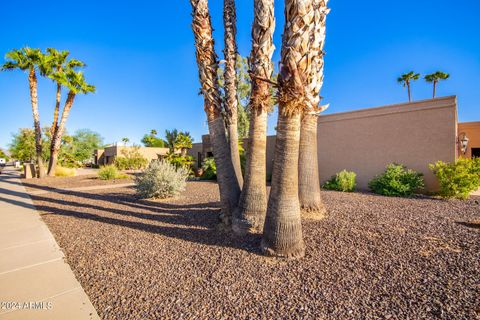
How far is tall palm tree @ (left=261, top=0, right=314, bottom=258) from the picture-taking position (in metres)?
3.57

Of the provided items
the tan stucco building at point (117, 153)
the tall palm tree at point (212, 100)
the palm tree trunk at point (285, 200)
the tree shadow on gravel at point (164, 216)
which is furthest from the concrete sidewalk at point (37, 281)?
the tan stucco building at point (117, 153)

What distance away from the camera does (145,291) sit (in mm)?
3051

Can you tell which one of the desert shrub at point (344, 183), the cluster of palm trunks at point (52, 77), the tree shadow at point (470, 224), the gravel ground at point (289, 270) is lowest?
the gravel ground at point (289, 270)

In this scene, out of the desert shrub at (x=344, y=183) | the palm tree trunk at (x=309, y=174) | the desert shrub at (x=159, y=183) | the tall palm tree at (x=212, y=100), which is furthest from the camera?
the desert shrub at (x=344, y=183)

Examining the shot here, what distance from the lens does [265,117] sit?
5172 millimetres

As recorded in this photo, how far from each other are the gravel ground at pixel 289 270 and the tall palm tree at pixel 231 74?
2128 mm

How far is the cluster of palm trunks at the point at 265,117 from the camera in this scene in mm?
3646

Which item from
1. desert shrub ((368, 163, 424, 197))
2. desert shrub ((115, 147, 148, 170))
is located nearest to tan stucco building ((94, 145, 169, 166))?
desert shrub ((115, 147, 148, 170))

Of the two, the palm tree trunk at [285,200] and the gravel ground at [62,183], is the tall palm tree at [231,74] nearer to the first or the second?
the palm tree trunk at [285,200]

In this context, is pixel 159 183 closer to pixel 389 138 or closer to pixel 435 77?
pixel 389 138

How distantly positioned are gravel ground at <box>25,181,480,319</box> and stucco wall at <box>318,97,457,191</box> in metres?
5.48

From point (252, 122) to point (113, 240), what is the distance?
3919 millimetres

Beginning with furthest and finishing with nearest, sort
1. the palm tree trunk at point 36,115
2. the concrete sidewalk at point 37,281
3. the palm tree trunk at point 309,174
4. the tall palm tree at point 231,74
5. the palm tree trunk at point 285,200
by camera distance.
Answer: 1. the palm tree trunk at point 36,115
2. the tall palm tree at point 231,74
3. the palm tree trunk at point 309,174
4. the palm tree trunk at point 285,200
5. the concrete sidewalk at point 37,281

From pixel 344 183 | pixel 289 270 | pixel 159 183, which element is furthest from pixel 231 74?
pixel 344 183
